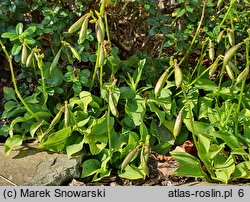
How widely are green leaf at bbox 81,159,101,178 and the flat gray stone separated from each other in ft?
0.14

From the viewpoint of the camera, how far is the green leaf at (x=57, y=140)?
12.6ft

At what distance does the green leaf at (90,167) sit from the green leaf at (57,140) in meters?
0.20

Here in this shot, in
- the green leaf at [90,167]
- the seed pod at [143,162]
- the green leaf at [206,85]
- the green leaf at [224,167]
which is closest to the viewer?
the seed pod at [143,162]

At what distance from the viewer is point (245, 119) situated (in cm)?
398

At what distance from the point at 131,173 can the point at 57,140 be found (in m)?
0.52

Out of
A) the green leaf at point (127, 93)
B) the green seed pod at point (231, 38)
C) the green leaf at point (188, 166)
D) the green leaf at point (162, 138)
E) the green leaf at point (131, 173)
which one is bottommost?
the green leaf at point (131, 173)

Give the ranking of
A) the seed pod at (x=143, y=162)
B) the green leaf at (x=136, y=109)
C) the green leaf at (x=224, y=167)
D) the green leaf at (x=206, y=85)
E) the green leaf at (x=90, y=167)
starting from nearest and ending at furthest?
the seed pod at (x=143, y=162) → the green leaf at (x=224, y=167) → the green leaf at (x=90, y=167) → the green leaf at (x=136, y=109) → the green leaf at (x=206, y=85)

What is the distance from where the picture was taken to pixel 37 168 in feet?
12.5

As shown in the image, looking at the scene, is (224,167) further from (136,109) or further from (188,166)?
(136,109)

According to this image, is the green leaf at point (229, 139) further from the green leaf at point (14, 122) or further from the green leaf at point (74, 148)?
the green leaf at point (14, 122)

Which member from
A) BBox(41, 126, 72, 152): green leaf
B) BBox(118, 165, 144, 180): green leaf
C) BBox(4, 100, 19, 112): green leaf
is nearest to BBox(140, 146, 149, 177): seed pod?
BBox(118, 165, 144, 180): green leaf

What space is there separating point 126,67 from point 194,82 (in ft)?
1.60

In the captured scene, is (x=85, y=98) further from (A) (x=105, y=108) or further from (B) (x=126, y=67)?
(B) (x=126, y=67)

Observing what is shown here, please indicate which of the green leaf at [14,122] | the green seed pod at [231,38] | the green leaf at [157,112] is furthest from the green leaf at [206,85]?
the green leaf at [14,122]
